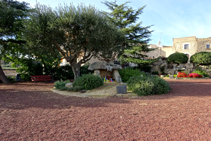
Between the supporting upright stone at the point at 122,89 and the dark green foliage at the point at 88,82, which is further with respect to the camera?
the dark green foliage at the point at 88,82

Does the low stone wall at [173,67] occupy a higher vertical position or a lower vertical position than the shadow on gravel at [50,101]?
higher

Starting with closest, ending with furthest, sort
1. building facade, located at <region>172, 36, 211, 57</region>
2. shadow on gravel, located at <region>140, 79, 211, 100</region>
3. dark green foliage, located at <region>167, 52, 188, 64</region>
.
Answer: shadow on gravel, located at <region>140, 79, 211, 100</region>
dark green foliage, located at <region>167, 52, 188, 64</region>
building facade, located at <region>172, 36, 211, 57</region>

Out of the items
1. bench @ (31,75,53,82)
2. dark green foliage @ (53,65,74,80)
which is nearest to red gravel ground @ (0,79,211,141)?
bench @ (31,75,53,82)

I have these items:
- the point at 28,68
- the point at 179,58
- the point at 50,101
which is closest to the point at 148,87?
the point at 50,101

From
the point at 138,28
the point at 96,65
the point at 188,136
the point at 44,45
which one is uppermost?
the point at 138,28

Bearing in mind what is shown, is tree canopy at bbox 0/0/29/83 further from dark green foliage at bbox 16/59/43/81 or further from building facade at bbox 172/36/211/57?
building facade at bbox 172/36/211/57

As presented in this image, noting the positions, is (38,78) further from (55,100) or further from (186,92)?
(186,92)

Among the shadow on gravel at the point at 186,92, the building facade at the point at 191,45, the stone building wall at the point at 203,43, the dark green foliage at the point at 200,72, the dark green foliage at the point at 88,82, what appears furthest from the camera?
the building facade at the point at 191,45

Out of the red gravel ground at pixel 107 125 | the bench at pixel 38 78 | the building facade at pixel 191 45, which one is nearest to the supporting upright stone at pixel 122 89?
the red gravel ground at pixel 107 125

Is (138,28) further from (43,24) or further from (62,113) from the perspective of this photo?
Answer: (62,113)

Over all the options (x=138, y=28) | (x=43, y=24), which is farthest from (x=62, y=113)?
(x=138, y=28)

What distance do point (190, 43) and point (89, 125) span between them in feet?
111

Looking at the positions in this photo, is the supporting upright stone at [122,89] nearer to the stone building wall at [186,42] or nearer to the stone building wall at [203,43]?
the stone building wall at [186,42]

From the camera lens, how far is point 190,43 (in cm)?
3091
